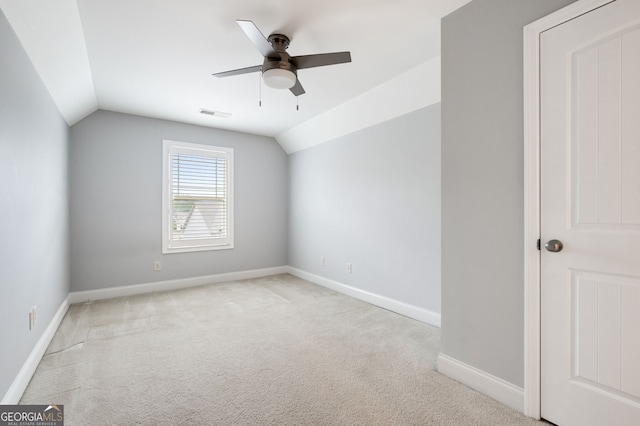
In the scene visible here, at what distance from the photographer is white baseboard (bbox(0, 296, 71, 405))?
1.71 meters

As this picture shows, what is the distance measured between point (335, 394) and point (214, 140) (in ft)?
13.8

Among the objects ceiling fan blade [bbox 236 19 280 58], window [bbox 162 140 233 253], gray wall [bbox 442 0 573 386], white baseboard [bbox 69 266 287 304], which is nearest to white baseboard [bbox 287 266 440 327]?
white baseboard [bbox 69 266 287 304]

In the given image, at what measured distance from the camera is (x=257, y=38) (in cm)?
195

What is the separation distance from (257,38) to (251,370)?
7.66ft

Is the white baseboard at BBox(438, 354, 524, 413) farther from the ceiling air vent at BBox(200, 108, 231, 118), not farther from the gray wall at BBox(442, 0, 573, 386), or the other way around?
the ceiling air vent at BBox(200, 108, 231, 118)

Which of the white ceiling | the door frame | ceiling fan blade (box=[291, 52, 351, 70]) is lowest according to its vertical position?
the door frame

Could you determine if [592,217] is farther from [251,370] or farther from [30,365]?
[30,365]

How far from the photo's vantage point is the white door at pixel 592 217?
52.8 inches

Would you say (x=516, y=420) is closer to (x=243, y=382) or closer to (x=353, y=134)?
(x=243, y=382)

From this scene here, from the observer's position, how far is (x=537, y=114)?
1.61 m

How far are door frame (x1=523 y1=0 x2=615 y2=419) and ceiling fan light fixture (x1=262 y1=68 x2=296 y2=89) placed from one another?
1.51 metres

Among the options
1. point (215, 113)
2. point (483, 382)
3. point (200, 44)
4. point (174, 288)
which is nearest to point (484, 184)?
point (483, 382)

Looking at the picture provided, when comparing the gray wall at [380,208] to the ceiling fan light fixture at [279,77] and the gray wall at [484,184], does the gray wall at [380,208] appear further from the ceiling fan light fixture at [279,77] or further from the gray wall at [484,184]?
the ceiling fan light fixture at [279,77]

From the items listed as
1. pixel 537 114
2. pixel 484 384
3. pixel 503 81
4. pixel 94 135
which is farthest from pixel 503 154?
pixel 94 135
